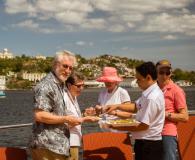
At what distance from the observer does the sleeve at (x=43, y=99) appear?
3584 mm

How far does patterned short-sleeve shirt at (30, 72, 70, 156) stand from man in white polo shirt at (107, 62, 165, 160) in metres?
0.51

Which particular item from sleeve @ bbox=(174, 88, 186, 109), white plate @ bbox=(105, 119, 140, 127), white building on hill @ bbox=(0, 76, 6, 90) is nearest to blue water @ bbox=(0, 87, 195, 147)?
white plate @ bbox=(105, 119, 140, 127)

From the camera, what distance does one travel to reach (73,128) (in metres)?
4.27

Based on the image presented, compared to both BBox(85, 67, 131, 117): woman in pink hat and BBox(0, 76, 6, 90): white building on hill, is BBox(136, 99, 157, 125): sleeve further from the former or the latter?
BBox(0, 76, 6, 90): white building on hill

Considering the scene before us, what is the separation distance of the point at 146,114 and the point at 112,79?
1219mm

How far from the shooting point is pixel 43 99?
3.60m

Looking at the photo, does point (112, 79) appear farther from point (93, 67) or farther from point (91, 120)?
point (93, 67)

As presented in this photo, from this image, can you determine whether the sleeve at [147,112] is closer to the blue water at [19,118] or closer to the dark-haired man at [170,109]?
the dark-haired man at [170,109]

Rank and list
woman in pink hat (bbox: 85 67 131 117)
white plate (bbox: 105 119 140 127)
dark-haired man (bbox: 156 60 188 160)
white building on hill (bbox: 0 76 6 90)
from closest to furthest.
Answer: white plate (bbox: 105 119 140 127) < dark-haired man (bbox: 156 60 188 160) < woman in pink hat (bbox: 85 67 131 117) < white building on hill (bbox: 0 76 6 90)

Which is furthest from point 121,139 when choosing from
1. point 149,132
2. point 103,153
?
point 149,132

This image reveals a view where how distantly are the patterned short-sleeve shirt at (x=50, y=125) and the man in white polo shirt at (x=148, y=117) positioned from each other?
0.51 m

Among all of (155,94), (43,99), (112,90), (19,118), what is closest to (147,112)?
(155,94)

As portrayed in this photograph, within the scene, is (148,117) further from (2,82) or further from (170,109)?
(2,82)

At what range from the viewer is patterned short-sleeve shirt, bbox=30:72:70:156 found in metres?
3.61
